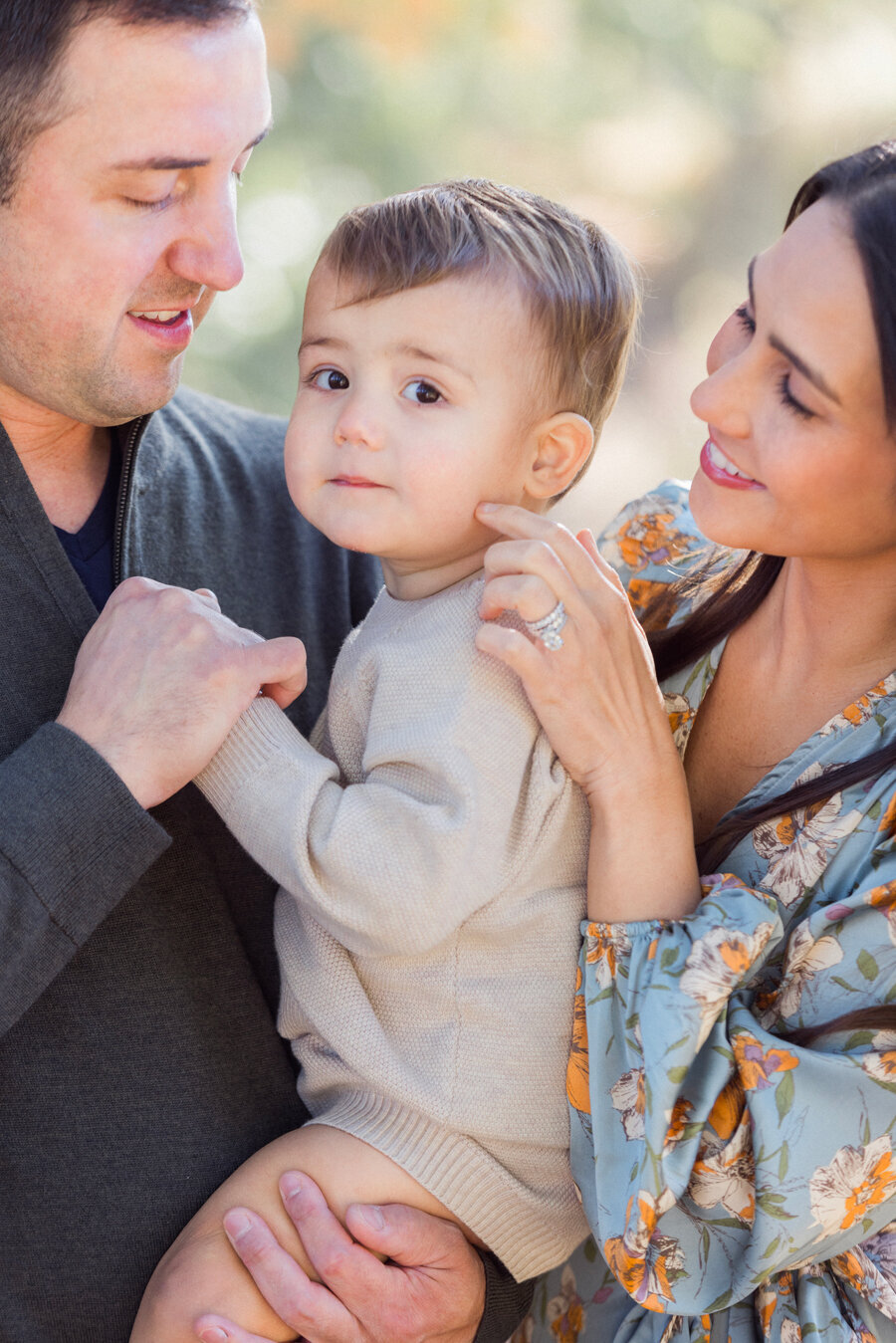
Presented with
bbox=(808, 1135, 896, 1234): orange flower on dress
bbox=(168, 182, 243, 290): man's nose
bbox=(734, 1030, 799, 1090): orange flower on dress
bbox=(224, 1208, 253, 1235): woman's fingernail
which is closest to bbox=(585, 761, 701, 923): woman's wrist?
bbox=(734, 1030, 799, 1090): orange flower on dress

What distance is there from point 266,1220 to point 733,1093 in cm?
53

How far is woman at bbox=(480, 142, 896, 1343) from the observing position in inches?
50.1

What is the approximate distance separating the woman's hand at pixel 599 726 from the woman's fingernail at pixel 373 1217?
1.29 feet

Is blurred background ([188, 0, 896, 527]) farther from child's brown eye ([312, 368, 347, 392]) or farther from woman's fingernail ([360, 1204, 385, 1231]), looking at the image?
woman's fingernail ([360, 1204, 385, 1231])

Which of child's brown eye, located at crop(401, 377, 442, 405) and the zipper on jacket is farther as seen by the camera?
the zipper on jacket

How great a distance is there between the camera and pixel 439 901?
134cm

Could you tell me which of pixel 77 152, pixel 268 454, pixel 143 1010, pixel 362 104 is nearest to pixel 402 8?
pixel 362 104

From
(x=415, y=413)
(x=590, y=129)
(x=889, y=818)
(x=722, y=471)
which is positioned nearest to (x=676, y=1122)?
(x=889, y=818)

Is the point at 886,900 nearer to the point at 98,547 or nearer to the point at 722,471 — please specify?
the point at 722,471

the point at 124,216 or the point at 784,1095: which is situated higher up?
the point at 124,216

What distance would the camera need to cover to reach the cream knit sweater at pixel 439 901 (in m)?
1.35

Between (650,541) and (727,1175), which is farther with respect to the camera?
(650,541)

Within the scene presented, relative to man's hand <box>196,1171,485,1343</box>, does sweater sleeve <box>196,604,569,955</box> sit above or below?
above

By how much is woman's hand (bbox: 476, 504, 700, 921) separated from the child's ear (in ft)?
0.42
